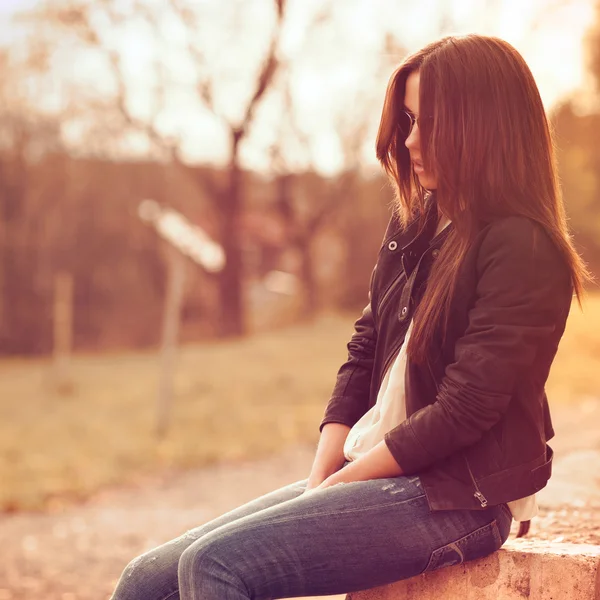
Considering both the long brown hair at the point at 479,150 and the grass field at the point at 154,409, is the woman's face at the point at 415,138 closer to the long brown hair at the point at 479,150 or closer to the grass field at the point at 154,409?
the long brown hair at the point at 479,150

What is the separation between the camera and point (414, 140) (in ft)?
6.73

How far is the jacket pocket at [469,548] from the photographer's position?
76.9 inches

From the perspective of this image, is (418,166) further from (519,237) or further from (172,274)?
(172,274)

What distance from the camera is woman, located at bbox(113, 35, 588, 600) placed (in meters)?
1.87

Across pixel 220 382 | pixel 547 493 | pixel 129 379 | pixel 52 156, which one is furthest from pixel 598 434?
pixel 52 156

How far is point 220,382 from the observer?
14.1 meters

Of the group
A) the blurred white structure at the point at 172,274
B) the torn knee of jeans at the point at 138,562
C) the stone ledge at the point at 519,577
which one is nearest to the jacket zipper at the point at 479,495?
the stone ledge at the point at 519,577

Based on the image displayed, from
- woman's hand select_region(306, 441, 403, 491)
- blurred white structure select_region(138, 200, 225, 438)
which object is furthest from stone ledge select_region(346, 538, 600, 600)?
blurred white structure select_region(138, 200, 225, 438)

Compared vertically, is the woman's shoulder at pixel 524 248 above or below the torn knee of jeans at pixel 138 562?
above

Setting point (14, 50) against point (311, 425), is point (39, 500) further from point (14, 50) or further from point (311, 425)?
point (14, 50)

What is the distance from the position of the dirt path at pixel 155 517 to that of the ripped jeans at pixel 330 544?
2.73 ft

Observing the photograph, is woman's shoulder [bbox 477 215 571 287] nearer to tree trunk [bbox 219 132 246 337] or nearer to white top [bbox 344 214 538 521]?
white top [bbox 344 214 538 521]

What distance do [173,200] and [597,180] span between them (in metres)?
10.0

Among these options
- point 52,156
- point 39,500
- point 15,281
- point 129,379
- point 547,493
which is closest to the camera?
point 547,493
